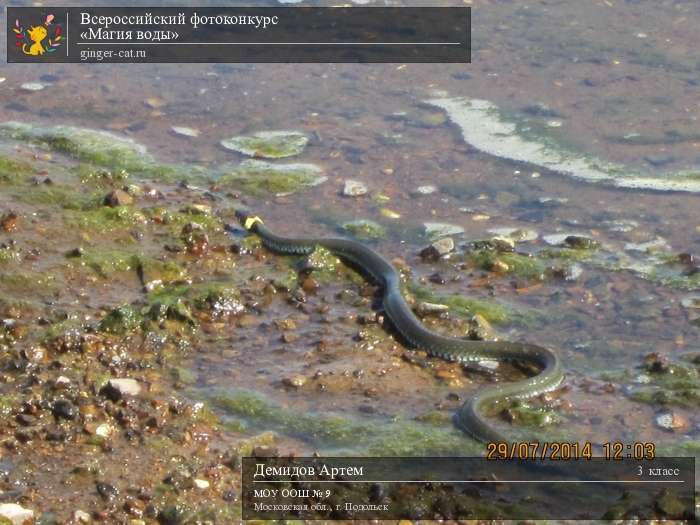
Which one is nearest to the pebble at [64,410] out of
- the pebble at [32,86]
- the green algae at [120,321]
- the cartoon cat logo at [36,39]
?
the green algae at [120,321]

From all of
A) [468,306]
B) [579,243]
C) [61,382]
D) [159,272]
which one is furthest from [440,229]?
[61,382]

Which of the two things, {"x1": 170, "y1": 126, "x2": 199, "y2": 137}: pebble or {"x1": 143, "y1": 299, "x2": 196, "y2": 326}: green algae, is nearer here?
{"x1": 143, "y1": 299, "x2": 196, "y2": 326}: green algae

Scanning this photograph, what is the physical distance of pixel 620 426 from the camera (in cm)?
608

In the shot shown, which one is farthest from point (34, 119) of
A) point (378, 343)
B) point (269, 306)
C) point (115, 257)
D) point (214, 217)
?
point (378, 343)

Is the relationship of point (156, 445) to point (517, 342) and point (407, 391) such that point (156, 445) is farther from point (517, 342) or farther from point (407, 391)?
point (517, 342)

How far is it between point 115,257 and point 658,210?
4.17 meters

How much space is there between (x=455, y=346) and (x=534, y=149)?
12.1 feet

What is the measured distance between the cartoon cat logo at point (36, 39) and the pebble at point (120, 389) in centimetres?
706

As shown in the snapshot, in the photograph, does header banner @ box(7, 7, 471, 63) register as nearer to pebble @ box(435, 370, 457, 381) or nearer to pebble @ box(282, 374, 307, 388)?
pebble @ box(435, 370, 457, 381)

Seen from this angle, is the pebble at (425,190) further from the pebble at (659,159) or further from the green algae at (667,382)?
the green algae at (667,382)

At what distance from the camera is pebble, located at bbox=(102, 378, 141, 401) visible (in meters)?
5.47

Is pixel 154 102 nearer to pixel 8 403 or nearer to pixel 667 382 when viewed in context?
pixel 8 403
